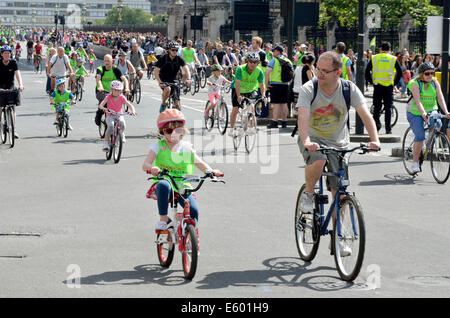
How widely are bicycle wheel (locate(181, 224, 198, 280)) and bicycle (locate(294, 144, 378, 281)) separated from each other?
1.15 meters

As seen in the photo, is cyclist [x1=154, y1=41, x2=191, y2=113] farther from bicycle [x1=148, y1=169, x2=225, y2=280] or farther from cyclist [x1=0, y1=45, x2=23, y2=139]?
bicycle [x1=148, y1=169, x2=225, y2=280]

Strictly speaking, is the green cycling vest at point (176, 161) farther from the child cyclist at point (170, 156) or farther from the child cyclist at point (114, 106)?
the child cyclist at point (114, 106)

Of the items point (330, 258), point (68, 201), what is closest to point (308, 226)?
point (330, 258)

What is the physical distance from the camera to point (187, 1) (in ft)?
414

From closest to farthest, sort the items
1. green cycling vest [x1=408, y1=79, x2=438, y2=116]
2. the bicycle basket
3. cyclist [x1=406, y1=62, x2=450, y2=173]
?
cyclist [x1=406, y1=62, x2=450, y2=173]
green cycling vest [x1=408, y1=79, x2=438, y2=116]
the bicycle basket

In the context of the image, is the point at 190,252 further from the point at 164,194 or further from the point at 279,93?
the point at 279,93

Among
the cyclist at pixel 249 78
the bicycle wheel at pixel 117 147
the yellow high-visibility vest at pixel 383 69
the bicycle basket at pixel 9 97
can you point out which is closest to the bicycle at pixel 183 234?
the bicycle wheel at pixel 117 147


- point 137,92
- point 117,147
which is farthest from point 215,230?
point 137,92

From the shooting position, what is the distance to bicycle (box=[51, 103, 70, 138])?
1969 centimetres

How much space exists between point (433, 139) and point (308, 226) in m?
6.19

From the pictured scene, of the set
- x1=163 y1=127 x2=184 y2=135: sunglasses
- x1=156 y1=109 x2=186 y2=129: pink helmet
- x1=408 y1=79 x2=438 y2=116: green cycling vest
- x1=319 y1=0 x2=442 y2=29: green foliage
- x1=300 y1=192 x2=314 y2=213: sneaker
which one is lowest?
x1=300 y1=192 x2=314 y2=213: sneaker

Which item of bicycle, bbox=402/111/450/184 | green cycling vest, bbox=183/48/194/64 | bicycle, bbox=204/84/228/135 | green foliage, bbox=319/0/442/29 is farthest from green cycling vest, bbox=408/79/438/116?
green foliage, bbox=319/0/442/29
